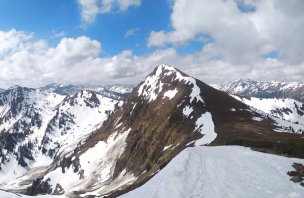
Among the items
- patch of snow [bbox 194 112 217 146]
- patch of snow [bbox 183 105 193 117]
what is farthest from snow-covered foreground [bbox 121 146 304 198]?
patch of snow [bbox 183 105 193 117]

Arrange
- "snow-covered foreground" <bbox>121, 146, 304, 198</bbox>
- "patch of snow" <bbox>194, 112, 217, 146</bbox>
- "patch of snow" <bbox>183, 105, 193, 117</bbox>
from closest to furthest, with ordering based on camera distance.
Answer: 1. "snow-covered foreground" <bbox>121, 146, 304, 198</bbox>
2. "patch of snow" <bbox>194, 112, 217, 146</bbox>
3. "patch of snow" <bbox>183, 105, 193, 117</bbox>

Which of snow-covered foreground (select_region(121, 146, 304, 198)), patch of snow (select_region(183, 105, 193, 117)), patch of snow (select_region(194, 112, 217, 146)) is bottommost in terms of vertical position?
snow-covered foreground (select_region(121, 146, 304, 198))

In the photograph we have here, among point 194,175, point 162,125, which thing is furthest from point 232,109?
point 194,175

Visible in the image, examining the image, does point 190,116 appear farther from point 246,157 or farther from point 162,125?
point 246,157

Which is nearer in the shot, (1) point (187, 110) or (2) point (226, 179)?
(2) point (226, 179)

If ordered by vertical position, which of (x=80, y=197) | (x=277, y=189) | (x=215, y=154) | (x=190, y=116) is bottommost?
(x=80, y=197)

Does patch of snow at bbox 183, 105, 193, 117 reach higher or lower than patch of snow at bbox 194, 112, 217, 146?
higher

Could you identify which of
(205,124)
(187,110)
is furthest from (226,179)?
(187,110)

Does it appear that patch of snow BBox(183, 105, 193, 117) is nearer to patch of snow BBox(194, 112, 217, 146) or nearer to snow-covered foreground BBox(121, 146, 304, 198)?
patch of snow BBox(194, 112, 217, 146)

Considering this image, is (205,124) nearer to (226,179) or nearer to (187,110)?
(187,110)
